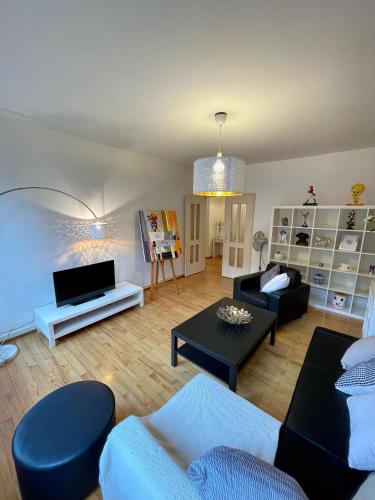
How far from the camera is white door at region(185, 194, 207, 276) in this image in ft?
15.9

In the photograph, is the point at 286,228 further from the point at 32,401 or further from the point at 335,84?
the point at 32,401

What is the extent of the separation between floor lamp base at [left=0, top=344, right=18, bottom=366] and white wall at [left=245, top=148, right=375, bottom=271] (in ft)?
13.6

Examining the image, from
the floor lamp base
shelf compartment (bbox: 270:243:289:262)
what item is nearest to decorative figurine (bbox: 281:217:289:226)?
shelf compartment (bbox: 270:243:289:262)

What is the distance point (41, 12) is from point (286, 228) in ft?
12.8

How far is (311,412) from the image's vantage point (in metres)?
1.23

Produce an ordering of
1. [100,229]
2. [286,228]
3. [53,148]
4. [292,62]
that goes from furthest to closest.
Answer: [286,228] → [100,229] → [53,148] → [292,62]

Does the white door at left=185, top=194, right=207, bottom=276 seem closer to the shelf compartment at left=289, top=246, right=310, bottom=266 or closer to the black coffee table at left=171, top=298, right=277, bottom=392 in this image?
the shelf compartment at left=289, top=246, right=310, bottom=266

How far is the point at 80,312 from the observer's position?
261 cm

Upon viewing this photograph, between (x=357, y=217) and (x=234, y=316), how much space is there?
2699 mm

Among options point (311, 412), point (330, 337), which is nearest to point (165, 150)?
point (330, 337)

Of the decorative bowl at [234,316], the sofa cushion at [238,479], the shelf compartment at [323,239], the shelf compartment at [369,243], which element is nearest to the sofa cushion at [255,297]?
the decorative bowl at [234,316]

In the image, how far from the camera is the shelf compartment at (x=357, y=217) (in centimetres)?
324

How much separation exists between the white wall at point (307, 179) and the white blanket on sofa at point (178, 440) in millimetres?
3587

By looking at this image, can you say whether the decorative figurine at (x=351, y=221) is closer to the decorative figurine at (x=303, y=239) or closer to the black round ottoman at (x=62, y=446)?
the decorative figurine at (x=303, y=239)
